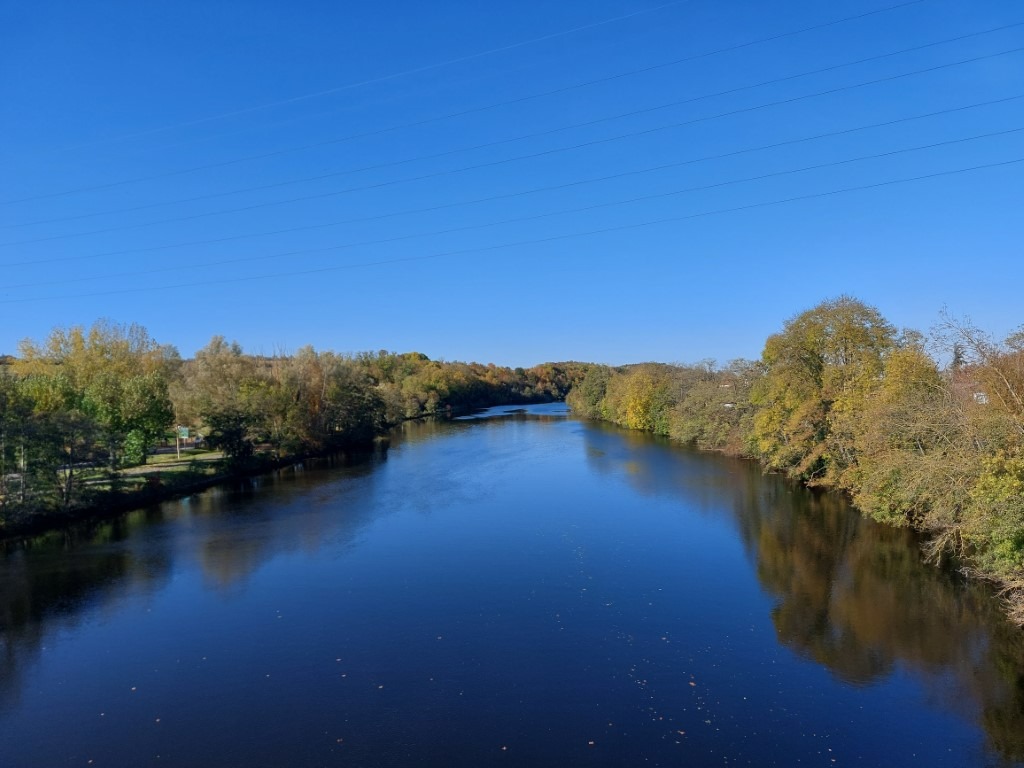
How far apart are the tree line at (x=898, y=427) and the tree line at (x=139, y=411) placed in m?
27.1

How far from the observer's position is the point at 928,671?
11445 mm

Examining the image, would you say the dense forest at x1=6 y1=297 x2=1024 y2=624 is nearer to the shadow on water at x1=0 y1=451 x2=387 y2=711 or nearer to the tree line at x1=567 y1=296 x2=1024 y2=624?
the tree line at x1=567 y1=296 x2=1024 y2=624

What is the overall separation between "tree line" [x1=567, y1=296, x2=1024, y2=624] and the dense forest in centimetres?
6

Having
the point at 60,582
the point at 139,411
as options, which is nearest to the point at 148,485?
the point at 139,411

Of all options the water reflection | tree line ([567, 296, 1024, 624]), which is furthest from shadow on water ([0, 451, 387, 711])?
tree line ([567, 296, 1024, 624])

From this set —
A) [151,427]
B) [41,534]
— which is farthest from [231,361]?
[41,534]

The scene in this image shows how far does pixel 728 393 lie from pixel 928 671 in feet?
114

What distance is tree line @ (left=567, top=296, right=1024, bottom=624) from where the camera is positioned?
559 inches

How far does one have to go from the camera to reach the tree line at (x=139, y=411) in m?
22.2

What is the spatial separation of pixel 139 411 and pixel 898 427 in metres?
32.1

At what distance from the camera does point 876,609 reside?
47.8 ft

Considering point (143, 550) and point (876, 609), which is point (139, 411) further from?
point (876, 609)

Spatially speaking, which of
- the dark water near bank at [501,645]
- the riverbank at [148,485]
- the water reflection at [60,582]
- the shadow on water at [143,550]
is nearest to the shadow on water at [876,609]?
the dark water near bank at [501,645]

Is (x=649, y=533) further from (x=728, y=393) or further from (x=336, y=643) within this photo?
(x=728, y=393)
